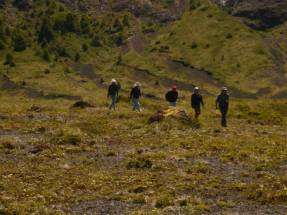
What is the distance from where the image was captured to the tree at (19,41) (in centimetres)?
17825

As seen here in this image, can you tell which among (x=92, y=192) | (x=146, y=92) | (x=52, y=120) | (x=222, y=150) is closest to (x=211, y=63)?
(x=146, y=92)

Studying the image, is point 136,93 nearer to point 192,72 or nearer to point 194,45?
point 192,72

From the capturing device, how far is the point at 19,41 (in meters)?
180

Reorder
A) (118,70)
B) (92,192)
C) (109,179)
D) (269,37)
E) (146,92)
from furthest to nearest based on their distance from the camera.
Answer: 1. (269,37)
2. (118,70)
3. (146,92)
4. (109,179)
5. (92,192)

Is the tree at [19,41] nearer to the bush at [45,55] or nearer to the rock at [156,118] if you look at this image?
the bush at [45,55]

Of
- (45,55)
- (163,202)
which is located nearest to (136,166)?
(163,202)

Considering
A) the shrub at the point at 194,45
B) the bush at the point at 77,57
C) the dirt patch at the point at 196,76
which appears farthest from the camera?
the shrub at the point at 194,45

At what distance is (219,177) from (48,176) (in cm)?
873

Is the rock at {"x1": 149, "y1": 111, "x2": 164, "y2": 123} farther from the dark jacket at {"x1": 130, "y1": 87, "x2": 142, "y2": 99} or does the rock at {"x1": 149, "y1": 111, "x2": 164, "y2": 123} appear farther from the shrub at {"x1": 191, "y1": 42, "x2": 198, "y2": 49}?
the shrub at {"x1": 191, "y1": 42, "x2": 198, "y2": 49}

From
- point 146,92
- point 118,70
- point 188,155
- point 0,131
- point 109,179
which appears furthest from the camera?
point 118,70

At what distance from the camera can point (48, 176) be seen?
101ft

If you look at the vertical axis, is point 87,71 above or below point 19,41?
below

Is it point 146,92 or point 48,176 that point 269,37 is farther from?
point 48,176

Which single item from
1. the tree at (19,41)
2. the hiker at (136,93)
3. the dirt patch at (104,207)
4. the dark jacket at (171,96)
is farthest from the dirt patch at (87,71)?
the dirt patch at (104,207)
